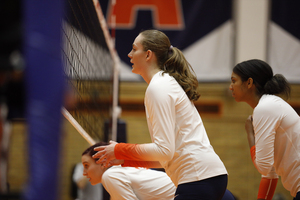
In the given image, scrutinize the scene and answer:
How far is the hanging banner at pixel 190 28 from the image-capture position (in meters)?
6.11

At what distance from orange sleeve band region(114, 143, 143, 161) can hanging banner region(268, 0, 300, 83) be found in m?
5.16

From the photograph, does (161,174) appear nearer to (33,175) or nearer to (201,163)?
(201,163)

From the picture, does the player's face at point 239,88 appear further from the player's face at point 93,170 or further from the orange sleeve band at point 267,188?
the player's face at point 93,170

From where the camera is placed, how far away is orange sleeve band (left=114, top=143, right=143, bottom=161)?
1496mm

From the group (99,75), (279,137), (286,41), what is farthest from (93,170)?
(286,41)

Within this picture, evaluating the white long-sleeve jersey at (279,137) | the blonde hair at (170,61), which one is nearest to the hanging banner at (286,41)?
the white long-sleeve jersey at (279,137)

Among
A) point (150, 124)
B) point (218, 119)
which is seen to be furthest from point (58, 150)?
point (218, 119)

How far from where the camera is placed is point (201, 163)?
4.90 feet

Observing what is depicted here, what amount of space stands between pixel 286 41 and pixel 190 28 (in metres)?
1.81

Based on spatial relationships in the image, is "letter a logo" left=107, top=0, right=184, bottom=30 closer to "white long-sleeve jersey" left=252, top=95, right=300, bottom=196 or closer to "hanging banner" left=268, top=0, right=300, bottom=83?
"hanging banner" left=268, top=0, right=300, bottom=83

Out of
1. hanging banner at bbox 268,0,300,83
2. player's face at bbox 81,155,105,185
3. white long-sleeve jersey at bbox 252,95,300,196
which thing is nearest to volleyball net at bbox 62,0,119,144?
player's face at bbox 81,155,105,185

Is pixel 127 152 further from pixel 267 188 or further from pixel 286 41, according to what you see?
pixel 286 41

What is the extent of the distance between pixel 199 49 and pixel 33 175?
554 cm

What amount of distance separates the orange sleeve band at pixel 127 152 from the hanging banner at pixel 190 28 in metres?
4.69
